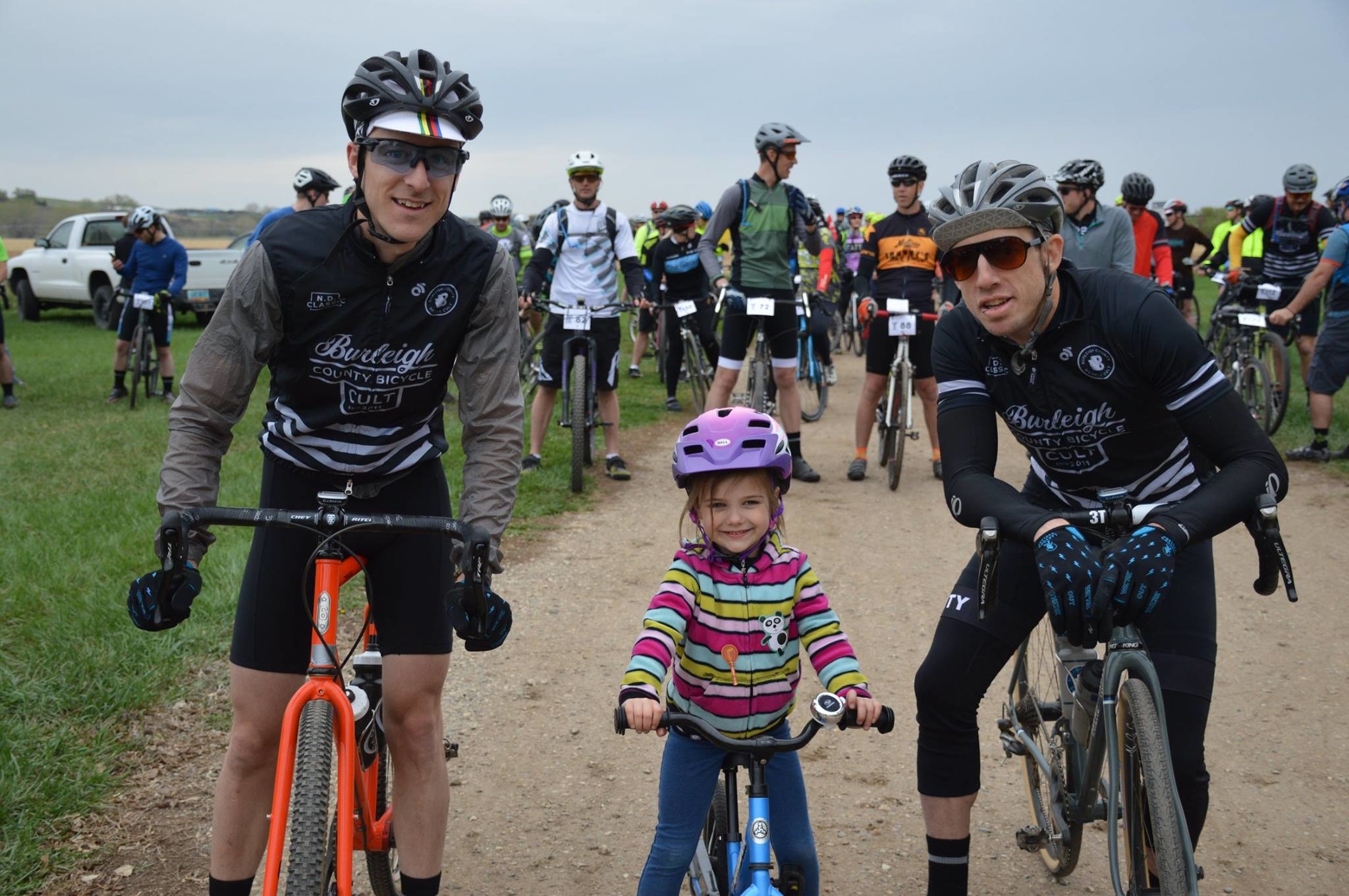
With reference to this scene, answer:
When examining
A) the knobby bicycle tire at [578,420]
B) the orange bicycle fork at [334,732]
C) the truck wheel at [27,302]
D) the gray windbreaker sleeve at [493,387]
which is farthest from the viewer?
the truck wheel at [27,302]

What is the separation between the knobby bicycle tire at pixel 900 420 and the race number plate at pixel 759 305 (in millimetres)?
1267

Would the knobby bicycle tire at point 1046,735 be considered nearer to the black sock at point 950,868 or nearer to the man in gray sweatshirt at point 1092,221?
the black sock at point 950,868

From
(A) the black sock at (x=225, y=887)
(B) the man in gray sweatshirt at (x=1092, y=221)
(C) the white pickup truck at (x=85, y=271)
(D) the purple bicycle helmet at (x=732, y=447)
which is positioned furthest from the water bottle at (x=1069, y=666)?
(C) the white pickup truck at (x=85, y=271)

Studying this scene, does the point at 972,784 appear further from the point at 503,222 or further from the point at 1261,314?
the point at 503,222

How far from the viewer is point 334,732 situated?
279cm

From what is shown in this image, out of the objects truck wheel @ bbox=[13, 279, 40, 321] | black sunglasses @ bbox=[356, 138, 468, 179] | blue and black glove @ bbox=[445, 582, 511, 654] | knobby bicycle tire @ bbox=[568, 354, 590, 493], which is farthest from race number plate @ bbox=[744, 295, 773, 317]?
truck wheel @ bbox=[13, 279, 40, 321]

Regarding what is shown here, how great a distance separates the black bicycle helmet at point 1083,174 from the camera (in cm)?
801

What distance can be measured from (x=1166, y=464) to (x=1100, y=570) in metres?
0.67

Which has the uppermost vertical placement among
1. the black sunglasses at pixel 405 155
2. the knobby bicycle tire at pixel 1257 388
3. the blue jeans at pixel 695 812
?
the black sunglasses at pixel 405 155

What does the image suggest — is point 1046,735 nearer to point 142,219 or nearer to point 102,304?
point 142,219

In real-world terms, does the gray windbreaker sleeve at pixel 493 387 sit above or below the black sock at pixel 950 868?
above

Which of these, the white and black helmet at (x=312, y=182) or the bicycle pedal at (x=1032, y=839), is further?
the white and black helmet at (x=312, y=182)

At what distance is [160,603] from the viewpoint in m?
2.66

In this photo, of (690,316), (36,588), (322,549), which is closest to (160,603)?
(322,549)
